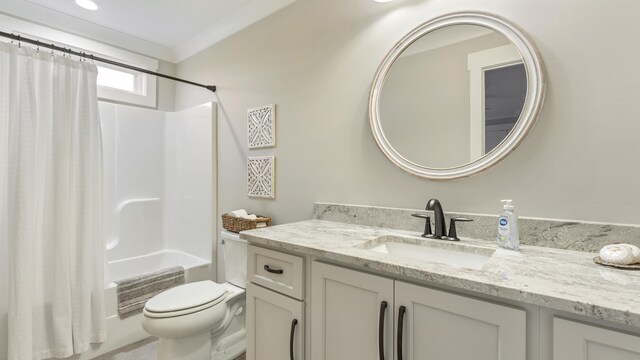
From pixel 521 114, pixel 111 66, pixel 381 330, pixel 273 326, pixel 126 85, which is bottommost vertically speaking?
pixel 273 326

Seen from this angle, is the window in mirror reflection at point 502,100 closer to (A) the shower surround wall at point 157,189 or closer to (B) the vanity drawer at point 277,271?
(B) the vanity drawer at point 277,271

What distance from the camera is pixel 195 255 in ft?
8.50

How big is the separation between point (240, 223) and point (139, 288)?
35.9 inches

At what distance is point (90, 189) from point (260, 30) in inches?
62.9

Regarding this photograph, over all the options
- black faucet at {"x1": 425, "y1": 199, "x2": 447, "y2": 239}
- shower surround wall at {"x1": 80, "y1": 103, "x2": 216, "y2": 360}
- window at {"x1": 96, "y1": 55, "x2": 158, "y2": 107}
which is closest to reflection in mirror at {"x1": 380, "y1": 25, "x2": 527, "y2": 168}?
black faucet at {"x1": 425, "y1": 199, "x2": 447, "y2": 239}

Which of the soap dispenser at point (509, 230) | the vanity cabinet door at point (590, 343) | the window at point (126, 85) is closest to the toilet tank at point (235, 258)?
the soap dispenser at point (509, 230)

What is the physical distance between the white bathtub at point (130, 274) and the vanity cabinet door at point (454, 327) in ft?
6.53

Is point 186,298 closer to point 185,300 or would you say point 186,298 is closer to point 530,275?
point 185,300

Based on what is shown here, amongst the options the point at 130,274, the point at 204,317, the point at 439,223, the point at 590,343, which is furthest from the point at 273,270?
the point at 130,274

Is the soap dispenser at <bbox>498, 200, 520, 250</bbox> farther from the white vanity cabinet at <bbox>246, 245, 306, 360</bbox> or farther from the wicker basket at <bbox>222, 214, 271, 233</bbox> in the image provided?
A: the wicker basket at <bbox>222, 214, 271, 233</bbox>

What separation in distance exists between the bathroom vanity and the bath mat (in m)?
1.22

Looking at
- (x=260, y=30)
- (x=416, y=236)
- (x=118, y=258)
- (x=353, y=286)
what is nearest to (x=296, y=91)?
(x=260, y=30)

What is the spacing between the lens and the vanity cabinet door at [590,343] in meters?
0.57

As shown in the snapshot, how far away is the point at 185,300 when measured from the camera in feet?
5.00
